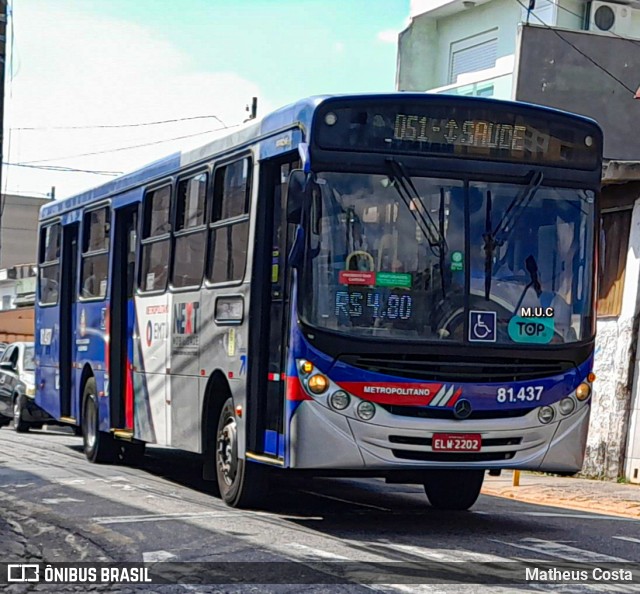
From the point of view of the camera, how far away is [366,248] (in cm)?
1051

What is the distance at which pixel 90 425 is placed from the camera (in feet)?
56.2

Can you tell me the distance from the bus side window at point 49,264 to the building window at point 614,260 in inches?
300

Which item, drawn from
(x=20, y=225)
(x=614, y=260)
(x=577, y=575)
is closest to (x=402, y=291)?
(x=577, y=575)

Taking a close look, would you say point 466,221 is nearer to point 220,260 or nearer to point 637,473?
point 220,260

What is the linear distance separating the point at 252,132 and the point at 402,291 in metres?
2.37

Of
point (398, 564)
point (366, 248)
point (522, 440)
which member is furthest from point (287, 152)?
point (398, 564)

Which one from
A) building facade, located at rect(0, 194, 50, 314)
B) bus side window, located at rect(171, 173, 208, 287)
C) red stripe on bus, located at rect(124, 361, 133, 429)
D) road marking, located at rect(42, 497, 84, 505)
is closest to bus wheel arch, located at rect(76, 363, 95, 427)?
red stripe on bus, located at rect(124, 361, 133, 429)

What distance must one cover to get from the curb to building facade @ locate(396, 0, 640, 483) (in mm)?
2383

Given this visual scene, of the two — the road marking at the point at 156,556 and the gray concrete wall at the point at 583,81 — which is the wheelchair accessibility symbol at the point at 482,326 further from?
the gray concrete wall at the point at 583,81

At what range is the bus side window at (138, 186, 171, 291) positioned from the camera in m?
14.1

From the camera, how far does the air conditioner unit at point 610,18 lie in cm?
2991

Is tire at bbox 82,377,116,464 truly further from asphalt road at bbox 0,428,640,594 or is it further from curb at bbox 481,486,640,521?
curb at bbox 481,486,640,521

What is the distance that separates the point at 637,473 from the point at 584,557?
8.17 meters

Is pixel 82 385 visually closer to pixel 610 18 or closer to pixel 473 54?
pixel 473 54
